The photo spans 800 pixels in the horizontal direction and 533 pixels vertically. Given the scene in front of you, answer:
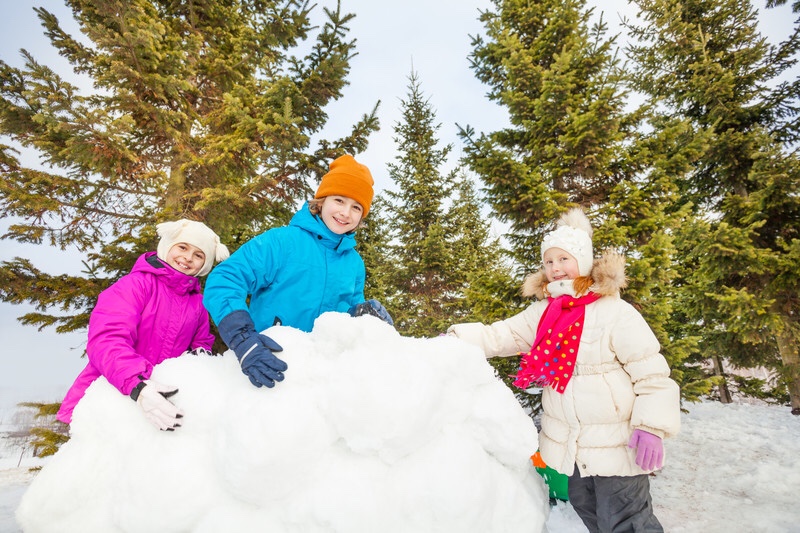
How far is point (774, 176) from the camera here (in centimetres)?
687

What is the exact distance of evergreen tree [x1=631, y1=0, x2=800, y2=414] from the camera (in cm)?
693

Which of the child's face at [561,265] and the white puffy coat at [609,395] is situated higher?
the child's face at [561,265]

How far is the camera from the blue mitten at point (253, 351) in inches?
53.7

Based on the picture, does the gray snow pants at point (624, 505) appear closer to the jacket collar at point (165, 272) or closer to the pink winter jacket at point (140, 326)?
the pink winter jacket at point (140, 326)

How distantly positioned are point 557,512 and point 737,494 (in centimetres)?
294

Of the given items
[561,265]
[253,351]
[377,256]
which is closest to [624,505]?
[561,265]

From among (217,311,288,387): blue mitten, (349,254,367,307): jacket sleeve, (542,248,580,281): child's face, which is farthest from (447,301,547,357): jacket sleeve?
(217,311,288,387): blue mitten

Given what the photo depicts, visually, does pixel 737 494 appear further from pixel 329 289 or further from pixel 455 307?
pixel 329 289

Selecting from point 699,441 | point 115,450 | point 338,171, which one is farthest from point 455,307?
point 115,450

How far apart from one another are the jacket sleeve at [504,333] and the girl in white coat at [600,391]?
0.01m

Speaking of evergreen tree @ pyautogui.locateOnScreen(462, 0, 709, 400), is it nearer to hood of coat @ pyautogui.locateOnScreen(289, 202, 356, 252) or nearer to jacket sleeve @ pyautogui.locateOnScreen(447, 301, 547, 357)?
jacket sleeve @ pyautogui.locateOnScreen(447, 301, 547, 357)

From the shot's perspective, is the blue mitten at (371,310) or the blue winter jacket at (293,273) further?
the blue mitten at (371,310)

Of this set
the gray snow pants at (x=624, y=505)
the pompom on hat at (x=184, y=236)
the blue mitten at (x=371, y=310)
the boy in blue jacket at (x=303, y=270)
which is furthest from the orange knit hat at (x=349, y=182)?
the gray snow pants at (x=624, y=505)

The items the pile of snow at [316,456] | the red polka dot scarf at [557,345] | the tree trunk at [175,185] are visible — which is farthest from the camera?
the tree trunk at [175,185]
